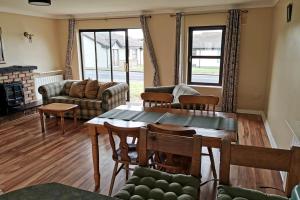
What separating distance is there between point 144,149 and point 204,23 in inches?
176

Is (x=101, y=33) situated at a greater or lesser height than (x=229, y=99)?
greater

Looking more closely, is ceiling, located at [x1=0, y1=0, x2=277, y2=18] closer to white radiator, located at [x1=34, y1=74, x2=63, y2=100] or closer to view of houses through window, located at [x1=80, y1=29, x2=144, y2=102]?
view of houses through window, located at [x1=80, y1=29, x2=144, y2=102]

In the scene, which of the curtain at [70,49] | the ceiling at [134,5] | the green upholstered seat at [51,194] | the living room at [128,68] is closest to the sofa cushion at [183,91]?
the living room at [128,68]

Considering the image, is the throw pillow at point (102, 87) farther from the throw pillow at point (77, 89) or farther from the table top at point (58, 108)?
the table top at point (58, 108)

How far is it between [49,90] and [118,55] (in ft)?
7.43

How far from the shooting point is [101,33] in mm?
6680

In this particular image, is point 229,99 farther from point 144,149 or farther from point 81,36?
point 81,36

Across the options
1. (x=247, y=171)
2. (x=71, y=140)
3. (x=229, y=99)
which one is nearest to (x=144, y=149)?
(x=247, y=171)

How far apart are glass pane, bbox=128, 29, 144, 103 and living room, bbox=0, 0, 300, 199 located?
3 centimetres

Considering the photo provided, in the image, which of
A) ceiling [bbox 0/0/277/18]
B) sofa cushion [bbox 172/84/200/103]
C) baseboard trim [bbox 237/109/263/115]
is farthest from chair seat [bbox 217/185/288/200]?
baseboard trim [bbox 237/109/263/115]

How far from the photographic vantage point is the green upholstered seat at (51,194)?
106cm

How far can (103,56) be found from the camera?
682 cm

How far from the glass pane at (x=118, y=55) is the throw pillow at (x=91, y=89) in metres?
1.64

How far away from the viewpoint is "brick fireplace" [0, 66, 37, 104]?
17.0ft
